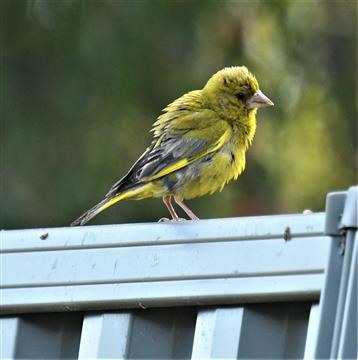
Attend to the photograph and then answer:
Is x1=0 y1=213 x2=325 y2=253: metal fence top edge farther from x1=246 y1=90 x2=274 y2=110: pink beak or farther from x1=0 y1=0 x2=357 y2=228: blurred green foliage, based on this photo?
x1=0 y1=0 x2=357 y2=228: blurred green foliage

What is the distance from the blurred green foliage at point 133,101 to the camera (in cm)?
1538

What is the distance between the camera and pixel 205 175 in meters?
6.43

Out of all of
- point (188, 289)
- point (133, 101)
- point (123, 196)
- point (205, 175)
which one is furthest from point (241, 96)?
point (133, 101)

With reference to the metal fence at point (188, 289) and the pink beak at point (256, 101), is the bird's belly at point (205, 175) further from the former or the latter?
the metal fence at point (188, 289)

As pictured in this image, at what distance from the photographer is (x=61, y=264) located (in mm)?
3924

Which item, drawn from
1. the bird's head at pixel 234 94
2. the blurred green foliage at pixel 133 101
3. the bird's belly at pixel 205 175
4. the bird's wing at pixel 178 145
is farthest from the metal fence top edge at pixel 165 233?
the blurred green foliage at pixel 133 101

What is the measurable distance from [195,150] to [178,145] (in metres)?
0.10

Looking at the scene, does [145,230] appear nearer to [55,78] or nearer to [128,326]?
[128,326]

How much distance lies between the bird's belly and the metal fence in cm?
237

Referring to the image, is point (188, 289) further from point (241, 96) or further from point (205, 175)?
point (241, 96)

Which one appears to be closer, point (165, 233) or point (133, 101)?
point (165, 233)

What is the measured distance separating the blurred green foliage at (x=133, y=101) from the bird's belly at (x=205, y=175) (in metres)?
8.44

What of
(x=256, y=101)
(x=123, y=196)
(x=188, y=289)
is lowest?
(x=188, y=289)

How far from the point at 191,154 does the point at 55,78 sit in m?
10.2
